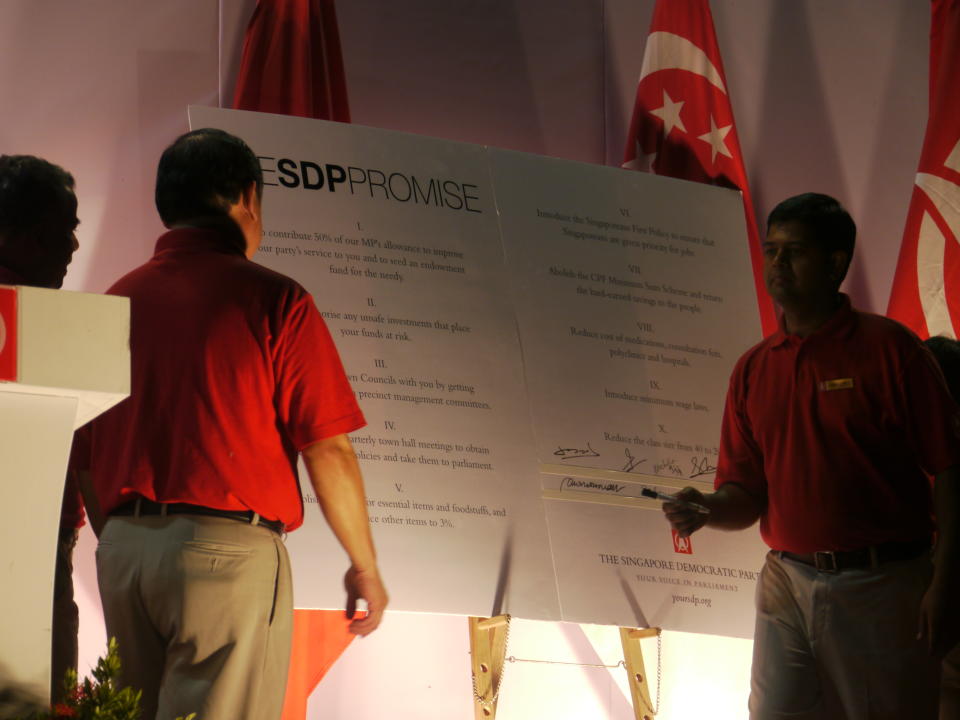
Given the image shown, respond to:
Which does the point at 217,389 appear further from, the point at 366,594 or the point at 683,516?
the point at 683,516

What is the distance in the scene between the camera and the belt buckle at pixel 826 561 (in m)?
2.48

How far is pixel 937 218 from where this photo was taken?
12.1 ft

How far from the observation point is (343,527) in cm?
211

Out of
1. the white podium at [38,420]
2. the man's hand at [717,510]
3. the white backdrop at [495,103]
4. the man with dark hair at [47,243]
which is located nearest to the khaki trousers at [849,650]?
the man's hand at [717,510]

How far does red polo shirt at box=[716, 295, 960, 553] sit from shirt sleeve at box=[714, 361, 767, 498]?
0.21 ft

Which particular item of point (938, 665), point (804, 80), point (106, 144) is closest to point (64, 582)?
point (106, 144)

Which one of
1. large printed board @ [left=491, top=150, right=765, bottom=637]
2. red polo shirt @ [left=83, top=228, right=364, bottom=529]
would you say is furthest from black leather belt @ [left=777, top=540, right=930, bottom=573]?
red polo shirt @ [left=83, top=228, right=364, bottom=529]

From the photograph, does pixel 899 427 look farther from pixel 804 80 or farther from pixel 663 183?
pixel 804 80

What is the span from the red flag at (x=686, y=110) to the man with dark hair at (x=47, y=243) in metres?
2.09
